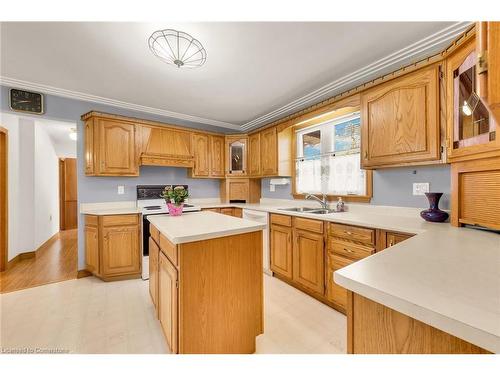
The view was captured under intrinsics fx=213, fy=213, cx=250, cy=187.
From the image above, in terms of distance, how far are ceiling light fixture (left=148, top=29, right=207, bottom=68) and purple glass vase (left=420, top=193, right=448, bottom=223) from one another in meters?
2.35

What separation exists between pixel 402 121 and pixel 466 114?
1.52 ft

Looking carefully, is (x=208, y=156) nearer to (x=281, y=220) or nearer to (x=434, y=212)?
(x=281, y=220)

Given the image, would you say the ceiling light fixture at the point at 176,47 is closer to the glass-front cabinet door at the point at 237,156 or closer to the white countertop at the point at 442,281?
the white countertop at the point at 442,281

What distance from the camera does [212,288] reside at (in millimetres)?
1345

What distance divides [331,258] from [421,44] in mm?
2139

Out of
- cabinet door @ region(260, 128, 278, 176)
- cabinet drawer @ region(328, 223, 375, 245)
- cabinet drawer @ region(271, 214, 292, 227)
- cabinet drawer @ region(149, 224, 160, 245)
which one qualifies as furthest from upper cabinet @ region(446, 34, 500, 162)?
cabinet drawer @ region(149, 224, 160, 245)

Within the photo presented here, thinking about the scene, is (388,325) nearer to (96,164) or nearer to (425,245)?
(425,245)

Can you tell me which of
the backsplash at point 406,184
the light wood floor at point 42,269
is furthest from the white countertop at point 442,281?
the light wood floor at point 42,269

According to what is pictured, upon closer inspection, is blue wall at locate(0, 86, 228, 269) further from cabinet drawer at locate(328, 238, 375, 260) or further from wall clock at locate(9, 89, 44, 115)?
cabinet drawer at locate(328, 238, 375, 260)

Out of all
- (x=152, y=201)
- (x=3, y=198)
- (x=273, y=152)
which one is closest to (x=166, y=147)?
(x=152, y=201)

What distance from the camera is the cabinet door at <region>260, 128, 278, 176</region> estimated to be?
3.35 meters

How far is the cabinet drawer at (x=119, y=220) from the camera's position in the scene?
271cm

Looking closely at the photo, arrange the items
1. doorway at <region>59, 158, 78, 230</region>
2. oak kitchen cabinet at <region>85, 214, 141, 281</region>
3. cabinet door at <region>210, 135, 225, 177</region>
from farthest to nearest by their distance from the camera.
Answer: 1. doorway at <region>59, 158, 78, 230</region>
2. cabinet door at <region>210, 135, 225, 177</region>
3. oak kitchen cabinet at <region>85, 214, 141, 281</region>

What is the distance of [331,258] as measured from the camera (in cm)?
209
